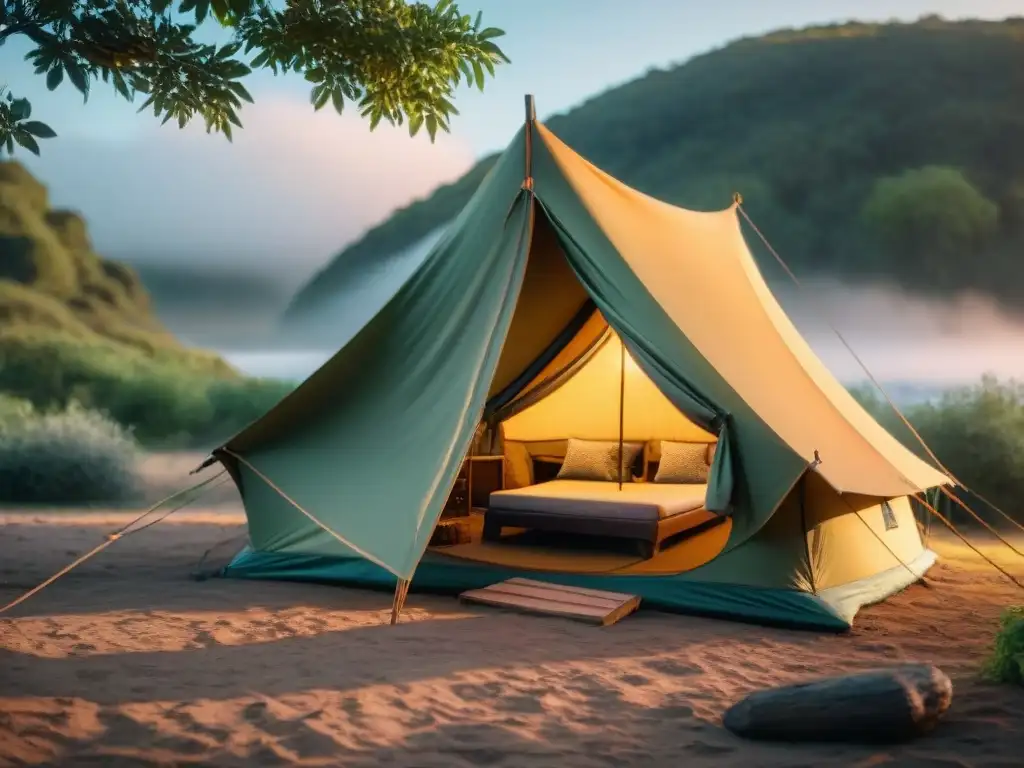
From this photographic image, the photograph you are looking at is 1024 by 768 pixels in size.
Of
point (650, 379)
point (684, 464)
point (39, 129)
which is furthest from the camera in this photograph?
point (684, 464)

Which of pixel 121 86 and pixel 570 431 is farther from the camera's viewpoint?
pixel 570 431

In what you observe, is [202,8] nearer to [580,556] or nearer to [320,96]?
[320,96]

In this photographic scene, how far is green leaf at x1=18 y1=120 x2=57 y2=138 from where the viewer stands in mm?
4386

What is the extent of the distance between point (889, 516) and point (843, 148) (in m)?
17.7

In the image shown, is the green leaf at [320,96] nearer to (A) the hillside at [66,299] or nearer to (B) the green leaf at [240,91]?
(B) the green leaf at [240,91]

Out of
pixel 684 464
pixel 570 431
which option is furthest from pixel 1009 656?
pixel 570 431

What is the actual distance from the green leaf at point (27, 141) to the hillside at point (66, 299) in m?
13.5

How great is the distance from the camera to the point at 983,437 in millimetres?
9234

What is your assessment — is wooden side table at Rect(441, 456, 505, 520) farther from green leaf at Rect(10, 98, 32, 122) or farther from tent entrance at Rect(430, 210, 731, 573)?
green leaf at Rect(10, 98, 32, 122)

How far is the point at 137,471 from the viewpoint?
34.4ft

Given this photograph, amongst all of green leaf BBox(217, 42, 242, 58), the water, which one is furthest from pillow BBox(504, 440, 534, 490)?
the water

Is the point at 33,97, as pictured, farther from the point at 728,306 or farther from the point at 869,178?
the point at 869,178

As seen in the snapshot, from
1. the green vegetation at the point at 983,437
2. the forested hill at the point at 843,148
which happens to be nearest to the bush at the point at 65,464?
the green vegetation at the point at 983,437

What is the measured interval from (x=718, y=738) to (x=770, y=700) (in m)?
0.20
